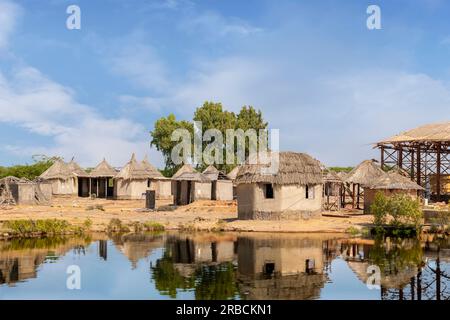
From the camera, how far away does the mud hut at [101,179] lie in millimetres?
51844

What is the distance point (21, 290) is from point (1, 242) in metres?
10.5

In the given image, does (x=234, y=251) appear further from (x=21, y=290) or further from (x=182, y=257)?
(x=21, y=290)

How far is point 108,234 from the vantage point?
27219 millimetres

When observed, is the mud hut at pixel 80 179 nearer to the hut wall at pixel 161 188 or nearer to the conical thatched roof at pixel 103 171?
the conical thatched roof at pixel 103 171

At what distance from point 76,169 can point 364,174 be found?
30554 millimetres

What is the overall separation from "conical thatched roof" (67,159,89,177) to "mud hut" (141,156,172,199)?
22.9 ft

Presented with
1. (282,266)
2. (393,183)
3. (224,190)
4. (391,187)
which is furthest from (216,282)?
(224,190)

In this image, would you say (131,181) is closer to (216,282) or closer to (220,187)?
(220,187)

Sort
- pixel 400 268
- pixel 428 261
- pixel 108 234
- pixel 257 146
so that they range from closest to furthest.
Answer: pixel 400 268 → pixel 428 261 → pixel 108 234 → pixel 257 146

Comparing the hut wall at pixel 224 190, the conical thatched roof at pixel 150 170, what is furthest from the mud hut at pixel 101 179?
the hut wall at pixel 224 190

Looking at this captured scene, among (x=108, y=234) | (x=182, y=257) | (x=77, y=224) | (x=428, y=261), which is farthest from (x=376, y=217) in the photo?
(x=77, y=224)

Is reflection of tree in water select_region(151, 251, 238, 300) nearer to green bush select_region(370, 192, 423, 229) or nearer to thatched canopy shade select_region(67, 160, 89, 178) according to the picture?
green bush select_region(370, 192, 423, 229)

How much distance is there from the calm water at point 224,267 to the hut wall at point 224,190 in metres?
18.6

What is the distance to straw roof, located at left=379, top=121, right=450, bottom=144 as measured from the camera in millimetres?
40806
